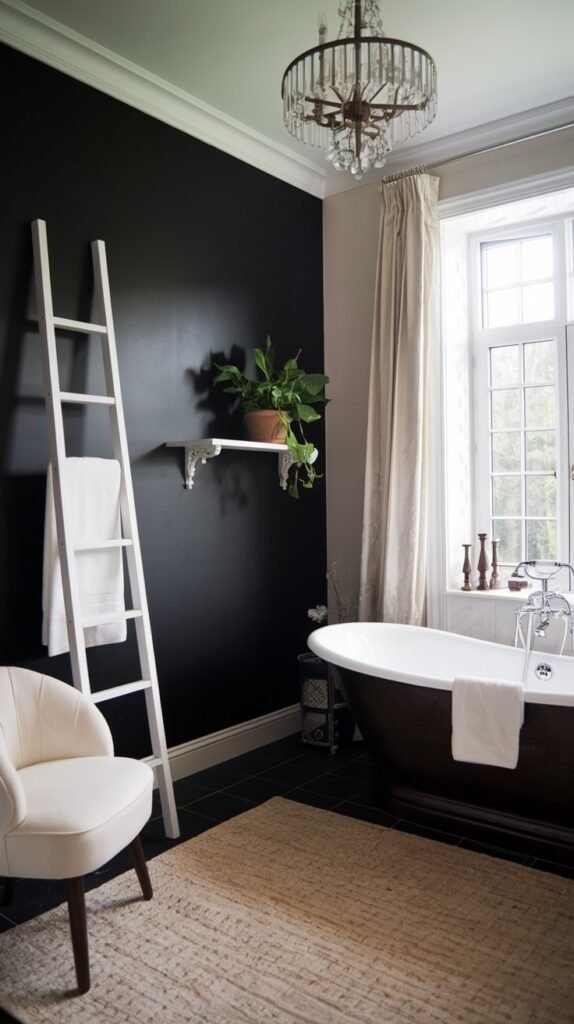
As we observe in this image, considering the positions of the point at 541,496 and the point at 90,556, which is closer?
the point at 90,556

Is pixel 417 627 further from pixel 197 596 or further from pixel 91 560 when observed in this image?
pixel 91 560

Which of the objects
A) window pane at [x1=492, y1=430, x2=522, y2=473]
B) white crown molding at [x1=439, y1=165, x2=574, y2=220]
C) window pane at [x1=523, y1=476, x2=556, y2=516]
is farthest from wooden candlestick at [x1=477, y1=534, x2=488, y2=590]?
white crown molding at [x1=439, y1=165, x2=574, y2=220]

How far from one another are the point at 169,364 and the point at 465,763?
2.04m

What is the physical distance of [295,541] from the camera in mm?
4227

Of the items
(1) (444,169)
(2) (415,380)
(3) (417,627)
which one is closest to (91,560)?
(3) (417,627)

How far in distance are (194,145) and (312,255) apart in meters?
0.98

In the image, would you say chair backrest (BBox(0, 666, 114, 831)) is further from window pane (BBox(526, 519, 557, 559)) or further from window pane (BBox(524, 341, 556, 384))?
window pane (BBox(524, 341, 556, 384))

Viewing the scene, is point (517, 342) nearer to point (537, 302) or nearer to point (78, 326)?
point (537, 302)

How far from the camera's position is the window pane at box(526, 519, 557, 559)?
12.9 feet

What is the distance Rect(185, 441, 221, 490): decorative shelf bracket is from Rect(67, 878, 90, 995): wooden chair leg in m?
1.85

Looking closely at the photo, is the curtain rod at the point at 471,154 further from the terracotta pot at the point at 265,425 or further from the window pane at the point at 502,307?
the terracotta pot at the point at 265,425

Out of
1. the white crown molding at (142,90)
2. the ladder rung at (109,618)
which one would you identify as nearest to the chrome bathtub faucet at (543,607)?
the ladder rung at (109,618)

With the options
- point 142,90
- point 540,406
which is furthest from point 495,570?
point 142,90

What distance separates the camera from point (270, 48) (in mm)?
3076
